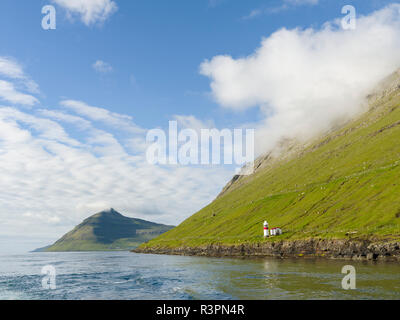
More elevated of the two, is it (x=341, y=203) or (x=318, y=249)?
(x=341, y=203)

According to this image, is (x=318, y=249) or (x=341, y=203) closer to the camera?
(x=318, y=249)

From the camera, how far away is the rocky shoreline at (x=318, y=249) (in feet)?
267

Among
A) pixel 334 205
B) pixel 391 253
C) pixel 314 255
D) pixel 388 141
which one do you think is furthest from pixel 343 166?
pixel 391 253

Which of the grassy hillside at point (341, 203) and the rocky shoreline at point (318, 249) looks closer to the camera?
the rocky shoreline at point (318, 249)

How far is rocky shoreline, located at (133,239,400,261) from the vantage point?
267ft

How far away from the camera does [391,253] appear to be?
260 feet

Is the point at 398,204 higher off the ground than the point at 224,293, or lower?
higher

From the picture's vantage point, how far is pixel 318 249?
102 m

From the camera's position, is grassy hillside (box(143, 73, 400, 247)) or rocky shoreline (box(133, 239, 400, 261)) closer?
rocky shoreline (box(133, 239, 400, 261))

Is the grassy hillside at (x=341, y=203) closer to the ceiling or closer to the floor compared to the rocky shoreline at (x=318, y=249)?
closer to the ceiling
